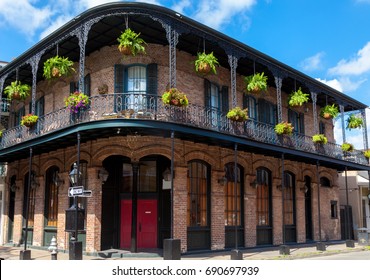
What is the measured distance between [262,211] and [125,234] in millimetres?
6435

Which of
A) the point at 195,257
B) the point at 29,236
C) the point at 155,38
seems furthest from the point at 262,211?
the point at 29,236

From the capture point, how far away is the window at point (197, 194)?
50.8 feet

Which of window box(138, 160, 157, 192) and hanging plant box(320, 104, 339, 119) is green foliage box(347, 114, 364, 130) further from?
window box(138, 160, 157, 192)

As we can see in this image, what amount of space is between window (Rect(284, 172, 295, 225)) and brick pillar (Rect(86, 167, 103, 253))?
9347 mm

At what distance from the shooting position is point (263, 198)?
18.8 meters

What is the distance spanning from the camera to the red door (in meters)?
15.2

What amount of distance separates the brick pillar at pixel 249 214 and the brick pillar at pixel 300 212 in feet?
11.8

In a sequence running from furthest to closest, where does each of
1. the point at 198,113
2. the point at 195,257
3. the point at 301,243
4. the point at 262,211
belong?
1. the point at 301,243
2. the point at 262,211
3. the point at 198,113
4. the point at 195,257

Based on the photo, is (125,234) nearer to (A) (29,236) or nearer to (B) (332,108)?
(A) (29,236)

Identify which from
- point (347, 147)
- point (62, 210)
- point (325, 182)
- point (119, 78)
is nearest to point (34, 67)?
point (119, 78)

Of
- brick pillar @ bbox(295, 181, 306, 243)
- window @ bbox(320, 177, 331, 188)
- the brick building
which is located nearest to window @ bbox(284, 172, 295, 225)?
brick pillar @ bbox(295, 181, 306, 243)

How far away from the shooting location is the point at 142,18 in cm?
1405

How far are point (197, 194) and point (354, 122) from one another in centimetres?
1146

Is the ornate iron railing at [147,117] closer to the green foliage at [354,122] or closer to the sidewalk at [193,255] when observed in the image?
the sidewalk at [193,255]
